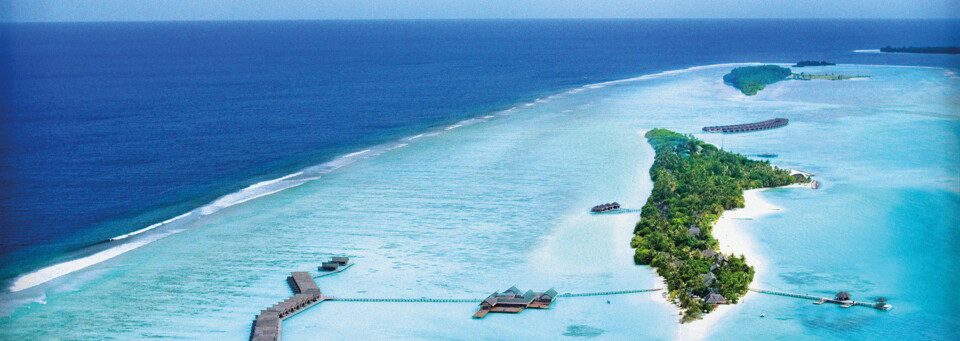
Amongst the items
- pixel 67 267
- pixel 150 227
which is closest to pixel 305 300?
pixel 67 267

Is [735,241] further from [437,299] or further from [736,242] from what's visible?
[437,299]

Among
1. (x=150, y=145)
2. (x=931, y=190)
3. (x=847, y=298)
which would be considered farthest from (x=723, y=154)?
(x=150, y=145)

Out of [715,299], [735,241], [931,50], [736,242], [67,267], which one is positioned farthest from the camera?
[931,50]

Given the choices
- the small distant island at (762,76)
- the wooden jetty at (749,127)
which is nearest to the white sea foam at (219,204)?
the wooden jetty at (749,127)

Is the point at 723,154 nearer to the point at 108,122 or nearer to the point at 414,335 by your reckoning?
the point at 414,335

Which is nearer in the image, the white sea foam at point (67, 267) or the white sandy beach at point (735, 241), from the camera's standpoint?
the white sandy beach at point (735, 241)

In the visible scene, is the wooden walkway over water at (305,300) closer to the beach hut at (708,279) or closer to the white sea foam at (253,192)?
the beach hut at (708,279)
